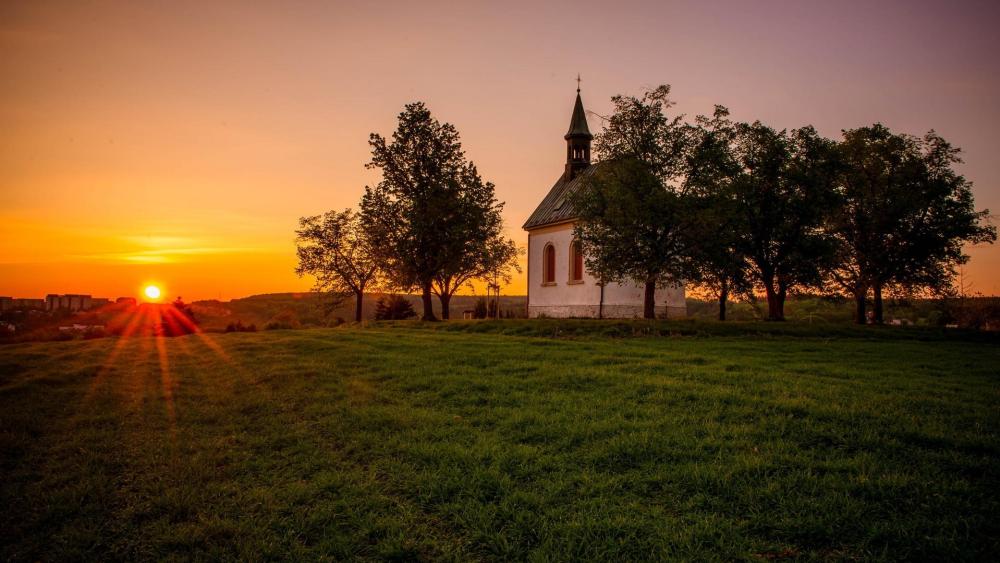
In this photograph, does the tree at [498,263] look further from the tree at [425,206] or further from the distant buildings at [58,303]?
the distant buildings at [58,303]

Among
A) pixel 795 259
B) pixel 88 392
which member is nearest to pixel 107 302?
pixel 88 392

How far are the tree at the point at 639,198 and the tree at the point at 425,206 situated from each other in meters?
7.99

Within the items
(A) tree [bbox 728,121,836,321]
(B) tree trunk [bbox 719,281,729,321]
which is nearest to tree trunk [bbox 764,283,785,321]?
(A) tree [bbox 728,121,836,321]

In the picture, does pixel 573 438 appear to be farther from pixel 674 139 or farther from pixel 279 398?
pixel 674 139

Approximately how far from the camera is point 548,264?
3522 centimetres

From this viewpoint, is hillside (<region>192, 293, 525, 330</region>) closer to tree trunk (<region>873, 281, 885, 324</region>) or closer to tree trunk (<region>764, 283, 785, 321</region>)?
tree trunk (<region>764, 283, 785, 321</region>)

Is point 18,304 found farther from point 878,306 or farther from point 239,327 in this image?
point 878,306

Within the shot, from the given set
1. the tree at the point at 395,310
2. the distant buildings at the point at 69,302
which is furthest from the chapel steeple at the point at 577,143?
the distant buildings at the point at 69,302

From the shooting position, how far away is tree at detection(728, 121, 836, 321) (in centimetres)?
2728

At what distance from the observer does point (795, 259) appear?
27109 mm

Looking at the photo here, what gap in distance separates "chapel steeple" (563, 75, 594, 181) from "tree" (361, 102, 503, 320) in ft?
31.7

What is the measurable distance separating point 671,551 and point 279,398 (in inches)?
338

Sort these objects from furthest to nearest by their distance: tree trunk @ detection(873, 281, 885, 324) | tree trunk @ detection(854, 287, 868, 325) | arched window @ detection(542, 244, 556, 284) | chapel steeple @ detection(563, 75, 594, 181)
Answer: chapel steeple @ detection(563, 75, 594, 181), arched window @ detection(542, 244, 556, 284), tree trunk @ detection(873, 281, 885, 324), tree trunk @ detection(854, 287, 868, 325)

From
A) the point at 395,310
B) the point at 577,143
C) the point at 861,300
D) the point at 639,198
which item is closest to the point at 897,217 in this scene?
the point at 861,300
